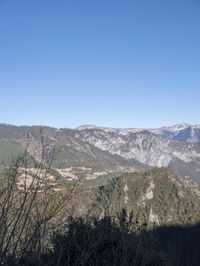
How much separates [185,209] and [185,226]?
37.5 meters

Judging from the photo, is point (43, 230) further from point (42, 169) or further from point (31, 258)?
point (42, 169)

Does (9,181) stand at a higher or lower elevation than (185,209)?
higher

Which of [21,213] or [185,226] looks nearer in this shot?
[21,213]

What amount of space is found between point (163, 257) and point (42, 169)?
930cm

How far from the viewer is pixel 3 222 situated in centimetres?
556

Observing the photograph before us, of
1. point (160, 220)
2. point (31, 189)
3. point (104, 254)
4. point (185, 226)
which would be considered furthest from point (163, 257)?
point (160, 220)

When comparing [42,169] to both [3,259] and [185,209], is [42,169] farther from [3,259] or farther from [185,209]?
[185,209]

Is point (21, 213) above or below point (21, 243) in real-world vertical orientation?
above

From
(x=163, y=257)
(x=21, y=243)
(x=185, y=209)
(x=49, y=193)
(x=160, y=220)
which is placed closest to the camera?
(x=21, y=243)

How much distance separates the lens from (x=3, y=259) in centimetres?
532

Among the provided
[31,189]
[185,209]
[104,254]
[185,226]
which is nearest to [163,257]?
[104,254]

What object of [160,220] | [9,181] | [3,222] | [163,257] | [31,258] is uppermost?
[9,181]

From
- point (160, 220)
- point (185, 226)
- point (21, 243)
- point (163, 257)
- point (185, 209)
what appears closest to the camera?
point (21, 243)

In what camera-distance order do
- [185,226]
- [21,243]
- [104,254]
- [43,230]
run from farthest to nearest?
[185,226], [104,254], [43,230], [21,243]
